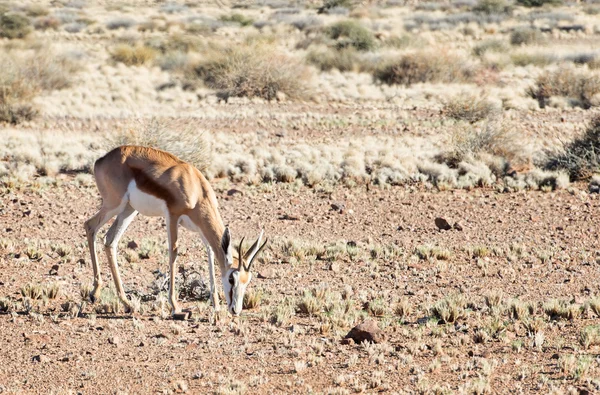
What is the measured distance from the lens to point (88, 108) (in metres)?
24.3

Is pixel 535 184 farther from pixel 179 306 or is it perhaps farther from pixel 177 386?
pixel 177 386

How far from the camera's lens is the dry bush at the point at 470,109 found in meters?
22.7

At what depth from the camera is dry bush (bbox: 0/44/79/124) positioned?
21.4 meters

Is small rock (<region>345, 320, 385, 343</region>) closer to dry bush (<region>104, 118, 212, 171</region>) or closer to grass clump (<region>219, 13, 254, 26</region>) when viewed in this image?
dry bush (<region>104, 118, 212, 171</region>)

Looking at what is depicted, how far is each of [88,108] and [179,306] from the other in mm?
17081

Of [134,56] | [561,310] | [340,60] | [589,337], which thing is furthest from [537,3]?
[589,337]

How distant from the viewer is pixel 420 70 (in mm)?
31422

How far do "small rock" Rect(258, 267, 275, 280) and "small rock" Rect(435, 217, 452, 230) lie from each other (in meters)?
3.41

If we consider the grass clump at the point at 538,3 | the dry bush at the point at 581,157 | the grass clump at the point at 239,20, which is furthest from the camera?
the grass clump at the point at 538,3

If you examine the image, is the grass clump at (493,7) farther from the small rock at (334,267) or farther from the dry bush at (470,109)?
the small rock at (334,267)

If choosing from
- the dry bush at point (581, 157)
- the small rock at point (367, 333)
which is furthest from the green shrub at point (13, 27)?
the small rock at point (367, 333)

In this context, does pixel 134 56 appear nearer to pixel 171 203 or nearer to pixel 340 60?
pixel 340 60

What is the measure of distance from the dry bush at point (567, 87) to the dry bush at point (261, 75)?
7.98m

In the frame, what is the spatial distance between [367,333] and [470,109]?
16292 millimetres
